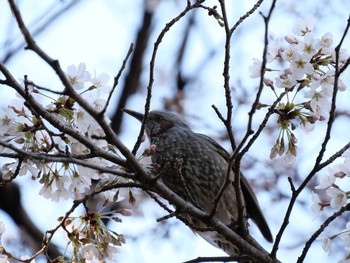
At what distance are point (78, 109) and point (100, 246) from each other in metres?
0.54

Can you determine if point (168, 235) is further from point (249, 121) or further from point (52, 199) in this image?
point (249, 121)

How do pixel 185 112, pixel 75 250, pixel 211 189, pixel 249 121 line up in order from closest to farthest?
pixel 249 121, pixel 75 250, pixel 211 189, pixel 185 112

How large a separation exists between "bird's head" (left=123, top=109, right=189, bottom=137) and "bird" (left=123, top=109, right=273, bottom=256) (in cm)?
7

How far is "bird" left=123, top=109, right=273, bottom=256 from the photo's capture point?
3508 mm

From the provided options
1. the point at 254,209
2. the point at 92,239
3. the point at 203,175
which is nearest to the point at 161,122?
the point at 203,175

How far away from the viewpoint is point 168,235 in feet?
19.6

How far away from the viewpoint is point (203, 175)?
3.56 m

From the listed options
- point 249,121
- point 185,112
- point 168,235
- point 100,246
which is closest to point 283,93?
point 249,121

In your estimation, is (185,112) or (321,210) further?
(185,112)

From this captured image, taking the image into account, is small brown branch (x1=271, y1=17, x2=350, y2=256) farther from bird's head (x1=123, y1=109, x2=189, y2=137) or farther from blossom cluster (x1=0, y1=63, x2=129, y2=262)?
bird's head (x1=123, y1=109, x2=189, y2=137)

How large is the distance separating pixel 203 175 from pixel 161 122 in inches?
31.6

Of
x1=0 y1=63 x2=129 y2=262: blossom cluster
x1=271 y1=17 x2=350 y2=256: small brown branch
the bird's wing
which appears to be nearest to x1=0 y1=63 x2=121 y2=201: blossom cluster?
x1=0 y1=63 x2=129 y2=262: blossom cluster

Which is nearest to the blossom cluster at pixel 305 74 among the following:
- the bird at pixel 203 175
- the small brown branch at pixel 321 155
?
the small brown branch at pixel 321 155

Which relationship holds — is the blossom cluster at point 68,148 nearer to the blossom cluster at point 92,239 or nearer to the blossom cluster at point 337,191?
the blossom cluster at point 92,239
